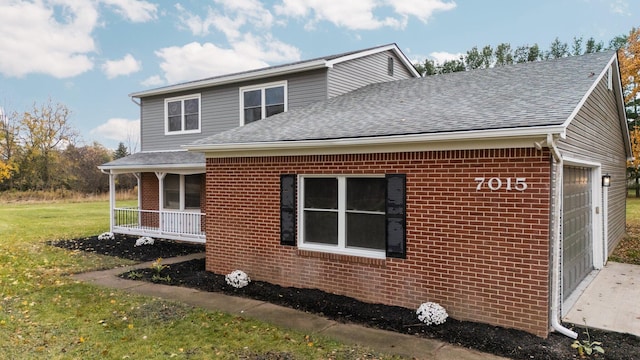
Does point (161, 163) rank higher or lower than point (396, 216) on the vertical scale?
higher

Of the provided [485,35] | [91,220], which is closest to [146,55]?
[91,220]

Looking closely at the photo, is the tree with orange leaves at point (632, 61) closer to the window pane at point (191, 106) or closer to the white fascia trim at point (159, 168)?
the window pane at point (191, 106)

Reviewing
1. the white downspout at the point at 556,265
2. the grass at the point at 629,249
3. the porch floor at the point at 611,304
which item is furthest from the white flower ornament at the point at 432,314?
the grass at the point at 629,249

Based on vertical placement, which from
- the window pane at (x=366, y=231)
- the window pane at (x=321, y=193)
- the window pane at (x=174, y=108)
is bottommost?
the window pane at (x=366, y=231)

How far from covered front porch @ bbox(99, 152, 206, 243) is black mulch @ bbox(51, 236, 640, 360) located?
3.18 m

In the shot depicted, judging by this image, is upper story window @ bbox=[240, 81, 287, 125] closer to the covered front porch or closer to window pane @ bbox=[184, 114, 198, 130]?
the covered front porch

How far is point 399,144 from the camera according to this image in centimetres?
626

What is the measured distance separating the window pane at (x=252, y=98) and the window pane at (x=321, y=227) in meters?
6.38

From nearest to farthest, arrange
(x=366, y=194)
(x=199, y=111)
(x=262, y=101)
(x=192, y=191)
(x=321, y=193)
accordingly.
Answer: (x=366, y=194), (x=321, y=193), (x=262, y=101), (x=192, y=191), (x=199, y=111)

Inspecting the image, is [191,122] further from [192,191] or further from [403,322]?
[403,322]

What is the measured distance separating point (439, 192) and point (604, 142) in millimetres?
6239

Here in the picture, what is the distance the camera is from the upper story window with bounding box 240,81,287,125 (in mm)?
12359

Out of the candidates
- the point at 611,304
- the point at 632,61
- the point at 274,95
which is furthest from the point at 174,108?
the point at 632,61

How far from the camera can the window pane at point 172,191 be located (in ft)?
46.3
